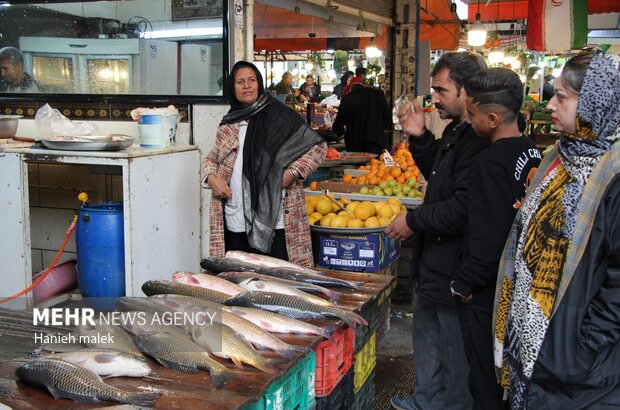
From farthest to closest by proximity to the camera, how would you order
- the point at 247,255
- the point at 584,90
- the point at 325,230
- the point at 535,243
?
the point at 325,230, the point at 247,255, the point at 535,243, the point at 584,90

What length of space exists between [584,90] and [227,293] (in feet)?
5.47

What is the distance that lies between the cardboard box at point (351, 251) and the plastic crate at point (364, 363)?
150cm

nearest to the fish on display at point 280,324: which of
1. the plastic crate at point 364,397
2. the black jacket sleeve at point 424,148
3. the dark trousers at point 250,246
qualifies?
the plastic crate at point 364,397

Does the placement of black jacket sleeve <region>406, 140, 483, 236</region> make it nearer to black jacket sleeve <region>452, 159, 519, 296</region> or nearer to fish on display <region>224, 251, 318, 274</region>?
black jacket sleeve <region>452, 159, 519, 296</region>

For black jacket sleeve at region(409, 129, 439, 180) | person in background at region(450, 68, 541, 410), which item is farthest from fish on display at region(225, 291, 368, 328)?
black jacket sleeve at region(409, 129, 439, 180)

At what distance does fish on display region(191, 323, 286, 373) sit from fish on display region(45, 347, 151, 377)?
0.76 feet

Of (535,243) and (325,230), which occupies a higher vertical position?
(535,243)

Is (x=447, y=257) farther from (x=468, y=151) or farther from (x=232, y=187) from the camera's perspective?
(x=232, y=187)

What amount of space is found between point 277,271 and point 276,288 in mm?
274

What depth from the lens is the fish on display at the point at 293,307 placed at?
2.63 meters

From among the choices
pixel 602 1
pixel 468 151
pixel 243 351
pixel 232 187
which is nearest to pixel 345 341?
pixel 243 351

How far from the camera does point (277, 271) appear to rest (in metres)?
3.10

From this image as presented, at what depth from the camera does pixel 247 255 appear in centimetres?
330

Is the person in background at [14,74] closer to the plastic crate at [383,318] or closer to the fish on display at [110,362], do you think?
the plastic crate at [383,318]
